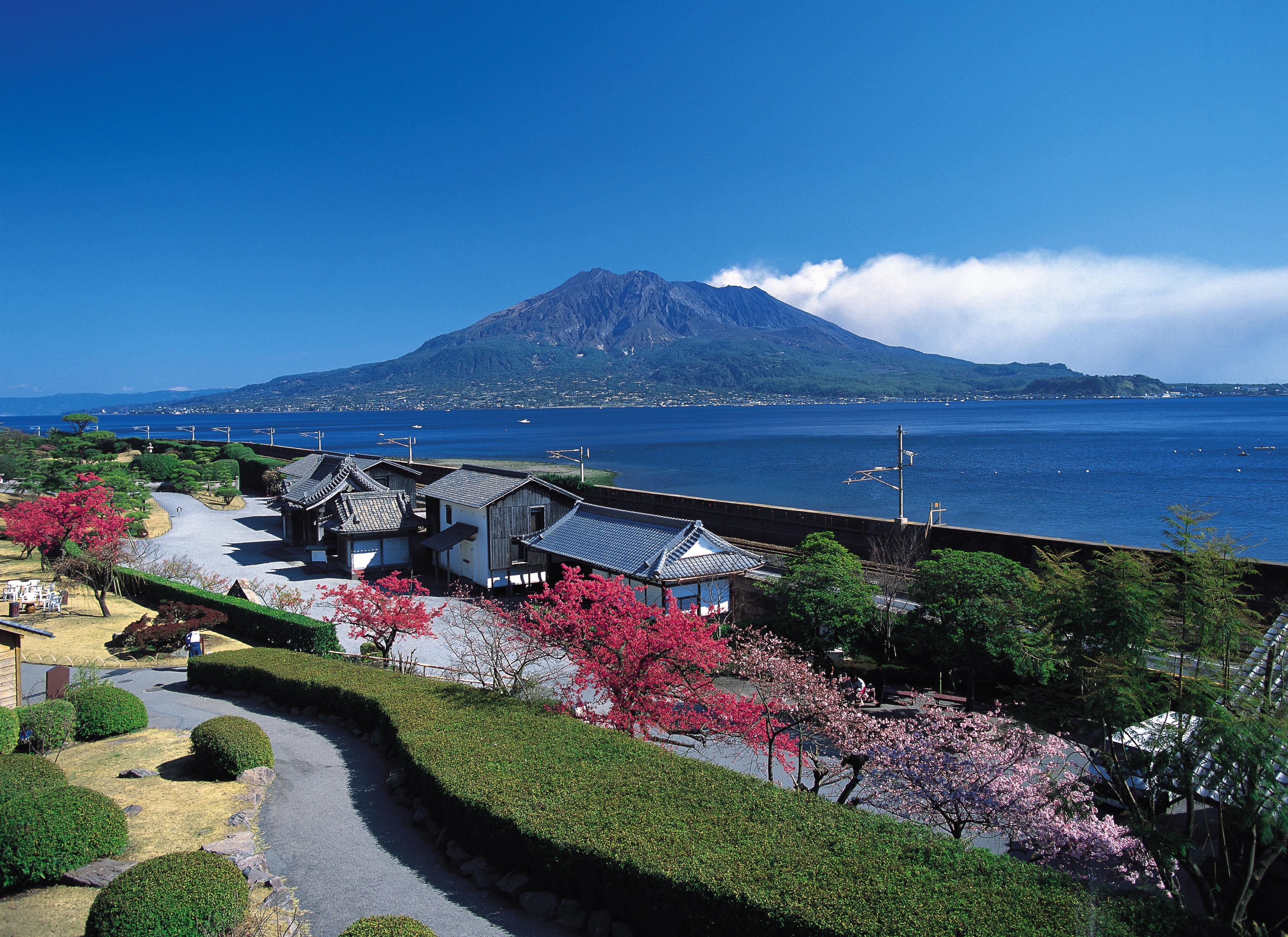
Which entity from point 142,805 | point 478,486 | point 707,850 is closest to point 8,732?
point 142,805

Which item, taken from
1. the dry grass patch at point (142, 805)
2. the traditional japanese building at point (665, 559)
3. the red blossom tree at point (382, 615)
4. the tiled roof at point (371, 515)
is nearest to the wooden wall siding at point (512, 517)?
the traditional japanese building at point (665, 559)

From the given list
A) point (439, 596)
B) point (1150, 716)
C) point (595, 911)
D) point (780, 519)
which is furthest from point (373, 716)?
point (780, 519)

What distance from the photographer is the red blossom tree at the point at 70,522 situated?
27.0 metres

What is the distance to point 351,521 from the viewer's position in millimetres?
33500

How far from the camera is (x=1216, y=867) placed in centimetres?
777

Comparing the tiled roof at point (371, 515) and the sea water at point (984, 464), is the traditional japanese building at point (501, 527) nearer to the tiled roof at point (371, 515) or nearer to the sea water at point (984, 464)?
the tiled roof at point (371, 515)

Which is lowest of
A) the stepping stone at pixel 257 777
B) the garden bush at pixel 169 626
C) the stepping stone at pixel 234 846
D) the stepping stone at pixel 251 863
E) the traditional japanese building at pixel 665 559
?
the garden bush at pixel 169 626

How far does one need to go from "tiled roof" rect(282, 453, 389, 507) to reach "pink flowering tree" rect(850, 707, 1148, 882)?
3067cm

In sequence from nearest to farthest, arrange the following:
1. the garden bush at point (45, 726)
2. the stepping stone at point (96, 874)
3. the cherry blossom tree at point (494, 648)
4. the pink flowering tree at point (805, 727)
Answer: the stepping stone at point (96, 874) < the pink flowering tree at point (805, 727) < the garden bush at point (45, 726) < the cherry blossom tree at point (494, 648)

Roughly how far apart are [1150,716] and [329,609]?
26.1 meters

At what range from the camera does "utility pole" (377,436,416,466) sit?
58031 millimetres

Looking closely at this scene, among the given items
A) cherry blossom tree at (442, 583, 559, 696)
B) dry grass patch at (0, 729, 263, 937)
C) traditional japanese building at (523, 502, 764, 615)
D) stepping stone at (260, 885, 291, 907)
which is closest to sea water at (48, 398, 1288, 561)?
traditional japanese building at (523, 502, 764, 615)

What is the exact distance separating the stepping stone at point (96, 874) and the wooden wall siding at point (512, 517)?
21.1 metres

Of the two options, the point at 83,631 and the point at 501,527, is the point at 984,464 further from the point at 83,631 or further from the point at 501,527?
the point at 83,631
